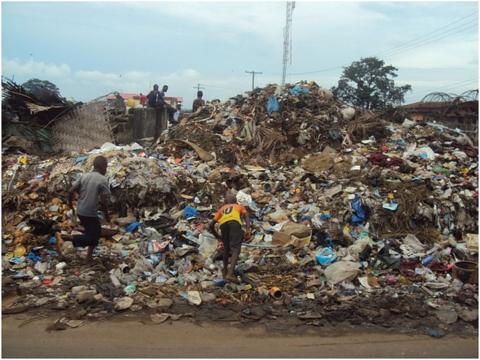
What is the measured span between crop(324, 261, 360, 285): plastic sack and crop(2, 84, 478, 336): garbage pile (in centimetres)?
2

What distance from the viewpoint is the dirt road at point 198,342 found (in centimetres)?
363

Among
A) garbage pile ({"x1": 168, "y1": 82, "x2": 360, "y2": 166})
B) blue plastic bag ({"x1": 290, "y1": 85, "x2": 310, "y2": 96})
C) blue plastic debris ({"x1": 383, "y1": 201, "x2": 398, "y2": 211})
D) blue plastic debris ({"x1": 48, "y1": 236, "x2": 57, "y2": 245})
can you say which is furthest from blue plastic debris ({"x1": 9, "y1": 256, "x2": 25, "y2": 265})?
blue plastic bag ({"x1": 290, "y1": 85, "x2": 310, "y2": 96})

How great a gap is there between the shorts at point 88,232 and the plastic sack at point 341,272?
9.28 feet

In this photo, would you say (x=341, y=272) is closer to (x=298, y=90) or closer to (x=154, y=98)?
(x=298, y=90)

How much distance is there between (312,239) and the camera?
21.2ft

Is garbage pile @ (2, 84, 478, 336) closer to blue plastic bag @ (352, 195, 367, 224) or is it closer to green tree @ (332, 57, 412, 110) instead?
blue plastic bag @ (352, 195, 367, 224)

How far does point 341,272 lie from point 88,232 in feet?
10.0

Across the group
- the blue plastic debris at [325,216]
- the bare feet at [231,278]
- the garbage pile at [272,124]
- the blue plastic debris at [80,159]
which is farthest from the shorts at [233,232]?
the garbage pile at [272,124]

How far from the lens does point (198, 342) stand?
383cm

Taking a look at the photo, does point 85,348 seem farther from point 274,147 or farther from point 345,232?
point 274,147

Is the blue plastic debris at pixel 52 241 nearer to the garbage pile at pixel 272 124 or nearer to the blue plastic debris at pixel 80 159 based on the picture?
the blue plastic debris at pixel 80 159

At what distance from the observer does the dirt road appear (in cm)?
→ 363

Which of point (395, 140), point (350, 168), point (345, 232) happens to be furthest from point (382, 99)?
point (345, 232)

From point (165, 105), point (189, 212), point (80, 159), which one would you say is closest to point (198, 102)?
point (165, 105)
